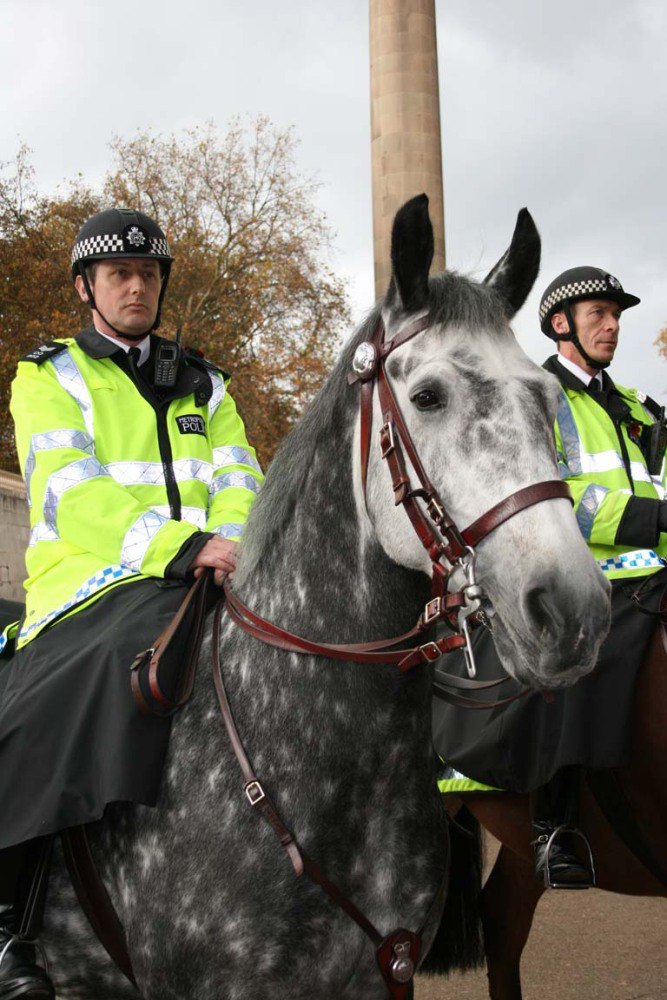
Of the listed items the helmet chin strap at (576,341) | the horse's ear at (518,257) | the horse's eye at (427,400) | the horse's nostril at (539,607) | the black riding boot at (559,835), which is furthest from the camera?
the helmet chin strap at (576,341)

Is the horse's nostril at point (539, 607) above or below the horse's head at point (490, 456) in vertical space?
below

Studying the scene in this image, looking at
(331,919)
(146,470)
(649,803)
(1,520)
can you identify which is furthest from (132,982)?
(1,520)

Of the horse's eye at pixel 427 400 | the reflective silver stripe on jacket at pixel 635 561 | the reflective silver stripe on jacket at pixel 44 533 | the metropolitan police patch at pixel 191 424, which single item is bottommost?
the reflective silver stripe on jacket at pixel 635 561

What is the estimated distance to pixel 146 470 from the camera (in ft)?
12.3

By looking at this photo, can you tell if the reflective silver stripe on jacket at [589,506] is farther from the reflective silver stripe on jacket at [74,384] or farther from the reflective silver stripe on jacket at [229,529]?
the reflective silver stripe on jacket at [74,384]

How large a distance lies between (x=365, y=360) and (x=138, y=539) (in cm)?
98

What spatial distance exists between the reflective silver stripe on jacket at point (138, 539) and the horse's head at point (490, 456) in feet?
2.59

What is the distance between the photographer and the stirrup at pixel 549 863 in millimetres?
4359

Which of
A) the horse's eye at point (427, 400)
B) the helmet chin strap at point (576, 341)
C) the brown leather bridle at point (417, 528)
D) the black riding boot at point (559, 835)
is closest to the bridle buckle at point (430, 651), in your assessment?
the brown leather bridle at point (417, 528)

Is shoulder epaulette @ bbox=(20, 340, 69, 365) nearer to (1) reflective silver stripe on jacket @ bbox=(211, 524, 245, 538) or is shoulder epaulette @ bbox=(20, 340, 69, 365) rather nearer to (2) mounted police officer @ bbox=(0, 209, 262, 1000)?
(2) mounted police officer @ bbox=(0, 209, 262, 1000)

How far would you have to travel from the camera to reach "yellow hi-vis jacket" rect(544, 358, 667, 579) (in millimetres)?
4340

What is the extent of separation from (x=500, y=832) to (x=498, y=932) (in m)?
0.48

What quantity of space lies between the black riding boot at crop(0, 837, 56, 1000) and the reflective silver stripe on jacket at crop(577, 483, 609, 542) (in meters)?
2.32

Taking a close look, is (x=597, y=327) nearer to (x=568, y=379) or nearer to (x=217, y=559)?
(x=568, y=379)
